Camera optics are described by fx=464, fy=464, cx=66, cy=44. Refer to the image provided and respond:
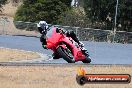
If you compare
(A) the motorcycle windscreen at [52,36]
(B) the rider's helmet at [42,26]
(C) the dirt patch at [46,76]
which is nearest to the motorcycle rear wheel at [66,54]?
(A) the motorcycle windscreen at [52,36]

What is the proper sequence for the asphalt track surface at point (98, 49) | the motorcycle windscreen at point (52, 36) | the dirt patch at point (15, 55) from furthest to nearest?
the dirt patch at point (15, 55), the asphalt track surface at point (98, 49), the motorcycle windscreen at point (52, 36)

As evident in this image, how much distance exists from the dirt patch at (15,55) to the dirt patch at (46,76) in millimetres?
7745

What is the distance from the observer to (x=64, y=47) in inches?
273

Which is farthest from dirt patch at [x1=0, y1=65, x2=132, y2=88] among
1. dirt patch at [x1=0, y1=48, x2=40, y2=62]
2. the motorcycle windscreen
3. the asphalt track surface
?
the motorcycle windscreen

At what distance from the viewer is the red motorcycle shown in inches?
267

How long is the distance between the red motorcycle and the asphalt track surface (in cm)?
1535

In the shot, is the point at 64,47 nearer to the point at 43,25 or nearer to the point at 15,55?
the point at 43,25

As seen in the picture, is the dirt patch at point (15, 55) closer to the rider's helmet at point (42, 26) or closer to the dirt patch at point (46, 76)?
the dirt patch at point (46, 76)

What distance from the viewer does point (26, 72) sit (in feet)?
67.6

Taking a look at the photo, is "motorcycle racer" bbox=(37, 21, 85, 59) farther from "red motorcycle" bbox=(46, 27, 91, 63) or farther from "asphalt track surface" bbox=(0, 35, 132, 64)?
"asphalt track surface" bbox=(0, 35, 132, 64)

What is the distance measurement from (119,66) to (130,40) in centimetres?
2277

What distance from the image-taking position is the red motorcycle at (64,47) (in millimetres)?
6793

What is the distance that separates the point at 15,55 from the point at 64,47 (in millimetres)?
25272

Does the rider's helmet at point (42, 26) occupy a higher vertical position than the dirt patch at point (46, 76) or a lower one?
higher
